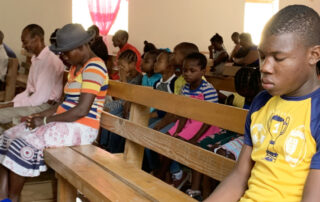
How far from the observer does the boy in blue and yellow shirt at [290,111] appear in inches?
49.8

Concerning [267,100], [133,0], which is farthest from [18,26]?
[267,100]

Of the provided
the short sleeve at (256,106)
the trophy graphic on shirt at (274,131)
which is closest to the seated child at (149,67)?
the short sleeve at (256,106)

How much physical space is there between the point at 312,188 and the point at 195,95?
217cm

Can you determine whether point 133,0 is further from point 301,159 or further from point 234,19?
point 301,159

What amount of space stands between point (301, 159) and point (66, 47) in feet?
6.74

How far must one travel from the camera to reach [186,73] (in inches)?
135

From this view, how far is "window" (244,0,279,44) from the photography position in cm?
1194

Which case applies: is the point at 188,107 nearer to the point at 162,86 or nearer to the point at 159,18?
the point at 162,86

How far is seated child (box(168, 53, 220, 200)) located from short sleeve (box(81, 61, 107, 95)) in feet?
2.30

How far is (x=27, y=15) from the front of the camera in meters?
9.34

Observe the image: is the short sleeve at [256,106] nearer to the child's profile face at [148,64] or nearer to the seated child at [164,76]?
the seated child at [164,76]

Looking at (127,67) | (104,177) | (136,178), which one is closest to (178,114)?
(136,178)

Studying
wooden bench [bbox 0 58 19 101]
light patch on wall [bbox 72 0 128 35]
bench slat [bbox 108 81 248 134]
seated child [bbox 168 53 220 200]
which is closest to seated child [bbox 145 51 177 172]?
seated child [bbox 168 53 220 200]

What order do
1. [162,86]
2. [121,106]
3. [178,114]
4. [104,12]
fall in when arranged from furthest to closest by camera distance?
[104,12]
[121,106]
[162,86]
[178,114]
